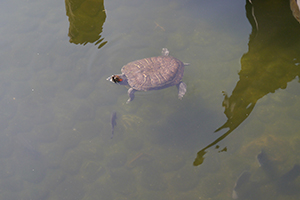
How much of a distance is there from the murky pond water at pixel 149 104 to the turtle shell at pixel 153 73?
17 centimetres

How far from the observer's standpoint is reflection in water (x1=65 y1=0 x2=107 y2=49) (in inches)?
160

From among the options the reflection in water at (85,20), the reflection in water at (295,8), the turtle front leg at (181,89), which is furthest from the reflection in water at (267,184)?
the reflection in water at (85,20)

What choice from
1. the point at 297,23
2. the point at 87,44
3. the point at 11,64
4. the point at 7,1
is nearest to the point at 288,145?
the point at 297,23

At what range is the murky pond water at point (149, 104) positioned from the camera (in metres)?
2.86

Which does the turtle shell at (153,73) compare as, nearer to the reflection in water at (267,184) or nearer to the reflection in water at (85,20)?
the reflection in water at (85,20)

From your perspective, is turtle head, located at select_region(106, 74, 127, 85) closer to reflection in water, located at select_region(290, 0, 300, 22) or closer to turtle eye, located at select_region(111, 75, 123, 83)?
turtle eye, located at select_region(111, 75, 123, 83)

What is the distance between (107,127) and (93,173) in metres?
0.67

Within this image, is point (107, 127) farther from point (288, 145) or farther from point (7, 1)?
point (7, 1)

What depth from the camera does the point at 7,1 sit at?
15.3 ft

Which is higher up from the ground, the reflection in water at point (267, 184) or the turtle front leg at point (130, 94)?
the turtle front leg at point (130, 94)

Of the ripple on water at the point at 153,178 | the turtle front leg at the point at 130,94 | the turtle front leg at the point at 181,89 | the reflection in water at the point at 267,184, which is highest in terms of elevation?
the turtle front leg at the point at 181,89

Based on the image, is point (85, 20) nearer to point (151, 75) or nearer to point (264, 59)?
point (151, 75)

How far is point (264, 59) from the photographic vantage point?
12.0 ft

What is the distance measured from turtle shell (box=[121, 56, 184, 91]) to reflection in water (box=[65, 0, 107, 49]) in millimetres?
937
